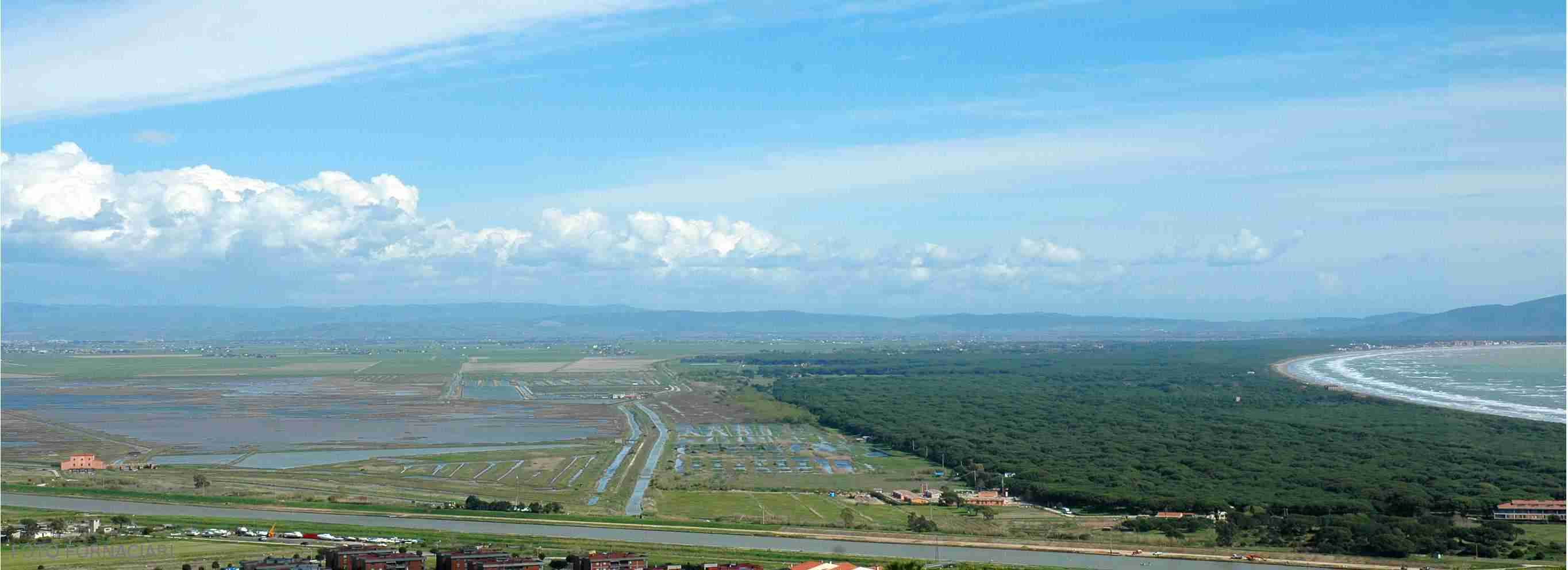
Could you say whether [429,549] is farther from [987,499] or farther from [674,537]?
[987,499]

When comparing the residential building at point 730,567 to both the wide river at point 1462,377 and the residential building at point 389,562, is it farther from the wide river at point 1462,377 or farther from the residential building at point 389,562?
the wide river at point 1462,377

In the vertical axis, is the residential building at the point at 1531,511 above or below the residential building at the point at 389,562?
below

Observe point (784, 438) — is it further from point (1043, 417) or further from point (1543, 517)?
point (1543, 517)

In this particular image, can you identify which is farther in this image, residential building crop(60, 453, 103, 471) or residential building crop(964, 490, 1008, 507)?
residential building crop(60, 453, 103, 471)

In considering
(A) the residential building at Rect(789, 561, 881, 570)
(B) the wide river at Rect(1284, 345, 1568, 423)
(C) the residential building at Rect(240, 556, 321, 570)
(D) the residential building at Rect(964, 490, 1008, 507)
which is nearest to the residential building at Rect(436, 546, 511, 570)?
(C) the residential building at Rect(240, 556, 321, 570)

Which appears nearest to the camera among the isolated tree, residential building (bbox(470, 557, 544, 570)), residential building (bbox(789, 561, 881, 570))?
residential building (bbox(789, 561, 881, 570))

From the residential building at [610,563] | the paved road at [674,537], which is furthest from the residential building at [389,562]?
the paved road at [674,537]

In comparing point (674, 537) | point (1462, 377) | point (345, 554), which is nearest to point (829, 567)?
point (674, 537)

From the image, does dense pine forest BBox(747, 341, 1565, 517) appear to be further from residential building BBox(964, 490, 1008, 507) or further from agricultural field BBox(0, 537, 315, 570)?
agricultural field BBox(0, 537, 315, 570)
